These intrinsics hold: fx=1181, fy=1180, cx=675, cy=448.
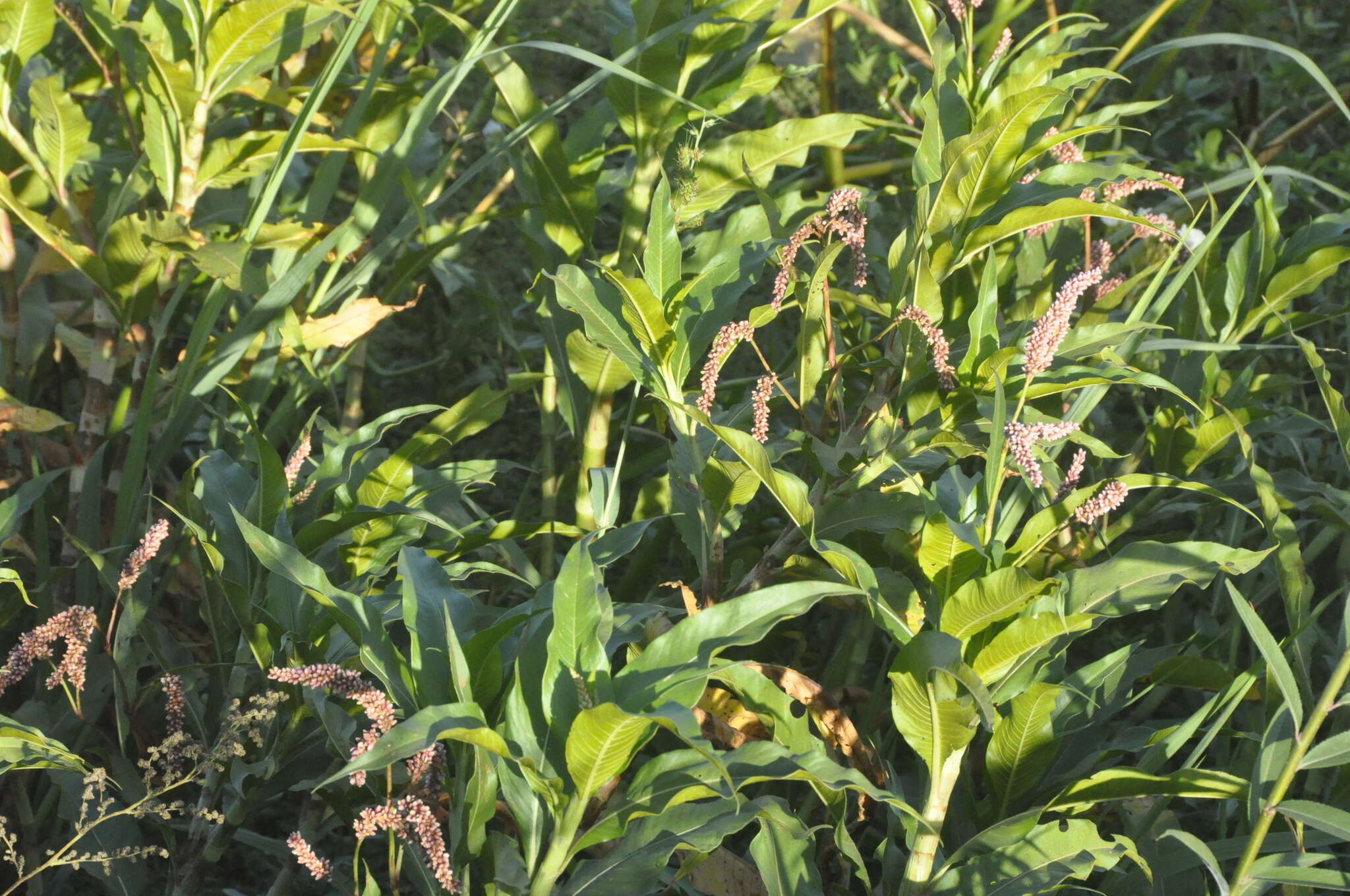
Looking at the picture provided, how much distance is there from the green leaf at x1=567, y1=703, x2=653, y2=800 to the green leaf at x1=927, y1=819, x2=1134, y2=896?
26 centimetres

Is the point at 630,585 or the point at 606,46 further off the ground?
the point at 606,46

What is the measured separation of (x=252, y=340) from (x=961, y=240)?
2.11 ft

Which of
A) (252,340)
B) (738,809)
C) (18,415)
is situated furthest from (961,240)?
(18,415)

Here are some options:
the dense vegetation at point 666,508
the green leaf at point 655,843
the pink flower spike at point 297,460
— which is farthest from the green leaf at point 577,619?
the pink flower spike at point 297,460

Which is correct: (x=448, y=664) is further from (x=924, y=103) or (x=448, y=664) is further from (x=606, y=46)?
(x=606, y=46)

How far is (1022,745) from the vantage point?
2.60ft

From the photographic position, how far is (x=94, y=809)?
96 centimetres

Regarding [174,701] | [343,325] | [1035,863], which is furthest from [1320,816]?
[343,325]

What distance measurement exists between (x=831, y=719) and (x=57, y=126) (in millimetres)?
867

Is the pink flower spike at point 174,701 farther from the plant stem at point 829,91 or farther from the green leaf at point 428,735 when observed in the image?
the plant stem at point 829,91

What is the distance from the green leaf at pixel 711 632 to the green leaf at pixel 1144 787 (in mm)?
215

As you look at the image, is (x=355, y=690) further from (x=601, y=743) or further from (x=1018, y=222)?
(x=1018, y=222)

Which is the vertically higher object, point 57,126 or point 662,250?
point 57,126

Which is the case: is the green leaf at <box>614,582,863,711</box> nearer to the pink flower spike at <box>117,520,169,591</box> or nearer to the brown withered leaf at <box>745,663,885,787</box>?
the brown withered leaf at <box>745,663,885,787</box>
